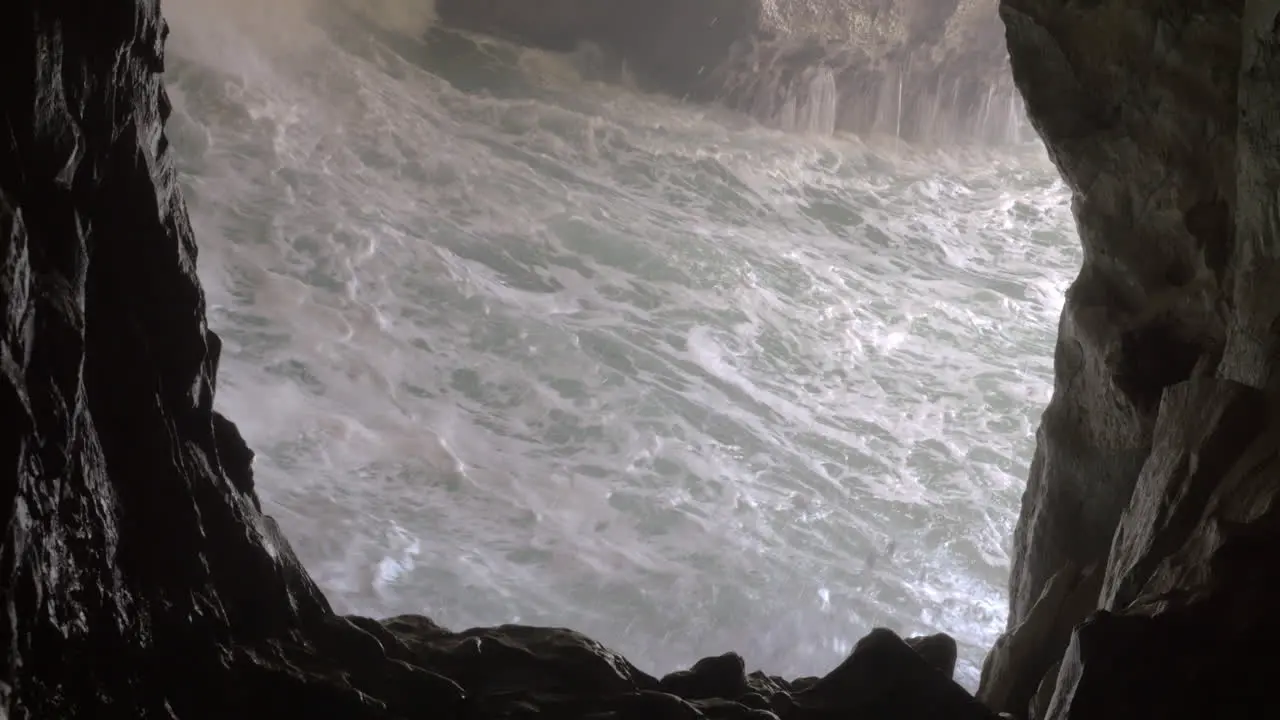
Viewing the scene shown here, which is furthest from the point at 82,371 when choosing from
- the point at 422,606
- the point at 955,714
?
the point at 422,606

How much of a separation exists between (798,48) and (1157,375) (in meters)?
15.7

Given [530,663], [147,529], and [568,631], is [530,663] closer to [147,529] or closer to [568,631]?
[568,631]

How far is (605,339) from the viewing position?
15.1 m

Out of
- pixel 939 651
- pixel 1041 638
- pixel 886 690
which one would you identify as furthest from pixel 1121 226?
pixel 886 690

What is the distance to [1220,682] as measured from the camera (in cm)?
334

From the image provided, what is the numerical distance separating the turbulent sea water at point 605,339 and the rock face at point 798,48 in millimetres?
523

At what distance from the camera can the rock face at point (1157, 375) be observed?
345cm

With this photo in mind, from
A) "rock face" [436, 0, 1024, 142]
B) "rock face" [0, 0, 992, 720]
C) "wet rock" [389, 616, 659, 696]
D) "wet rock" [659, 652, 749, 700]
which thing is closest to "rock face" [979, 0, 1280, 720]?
"rock face" [0, 0, 992, 720]

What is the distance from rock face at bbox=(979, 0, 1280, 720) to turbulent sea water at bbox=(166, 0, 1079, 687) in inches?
291

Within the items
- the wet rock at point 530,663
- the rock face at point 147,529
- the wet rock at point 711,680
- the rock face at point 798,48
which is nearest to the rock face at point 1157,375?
the rock face at point 147,529

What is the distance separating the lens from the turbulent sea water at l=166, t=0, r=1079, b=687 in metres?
12.3

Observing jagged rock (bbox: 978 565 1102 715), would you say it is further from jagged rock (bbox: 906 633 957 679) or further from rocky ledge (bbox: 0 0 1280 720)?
jagged rock (bbox: 906 633 957 679)

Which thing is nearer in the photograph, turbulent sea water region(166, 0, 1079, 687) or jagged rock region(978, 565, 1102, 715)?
jagged rock region(978, 565, 1102, 715)

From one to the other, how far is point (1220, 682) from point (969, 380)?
1423 cm
